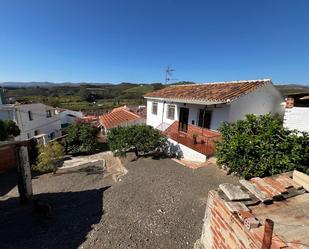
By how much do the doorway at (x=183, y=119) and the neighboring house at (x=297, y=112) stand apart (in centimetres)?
805

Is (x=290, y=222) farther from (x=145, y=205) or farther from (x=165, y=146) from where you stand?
(x=165, y=146)

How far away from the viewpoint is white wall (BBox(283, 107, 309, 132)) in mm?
7688

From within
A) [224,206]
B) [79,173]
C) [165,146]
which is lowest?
[79,173]

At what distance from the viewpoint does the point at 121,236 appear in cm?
537

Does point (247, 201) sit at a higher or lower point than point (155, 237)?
higher

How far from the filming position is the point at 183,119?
16266 mm

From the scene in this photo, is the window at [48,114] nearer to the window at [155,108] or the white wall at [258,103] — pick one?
the window at [155,108]

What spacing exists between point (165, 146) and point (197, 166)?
13.5 ft

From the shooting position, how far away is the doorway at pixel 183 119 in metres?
15.7

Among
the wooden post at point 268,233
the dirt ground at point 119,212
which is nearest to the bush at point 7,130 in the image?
the dirt ground at point 119,212

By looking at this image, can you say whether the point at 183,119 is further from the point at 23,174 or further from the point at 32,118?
the point at 32,118

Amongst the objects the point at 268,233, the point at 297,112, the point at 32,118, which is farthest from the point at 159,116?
the point at 32,118

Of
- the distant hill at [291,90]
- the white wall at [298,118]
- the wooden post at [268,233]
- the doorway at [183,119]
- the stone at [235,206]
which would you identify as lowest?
the doorway at [183,119]

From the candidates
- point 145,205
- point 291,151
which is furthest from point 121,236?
point 291,151
